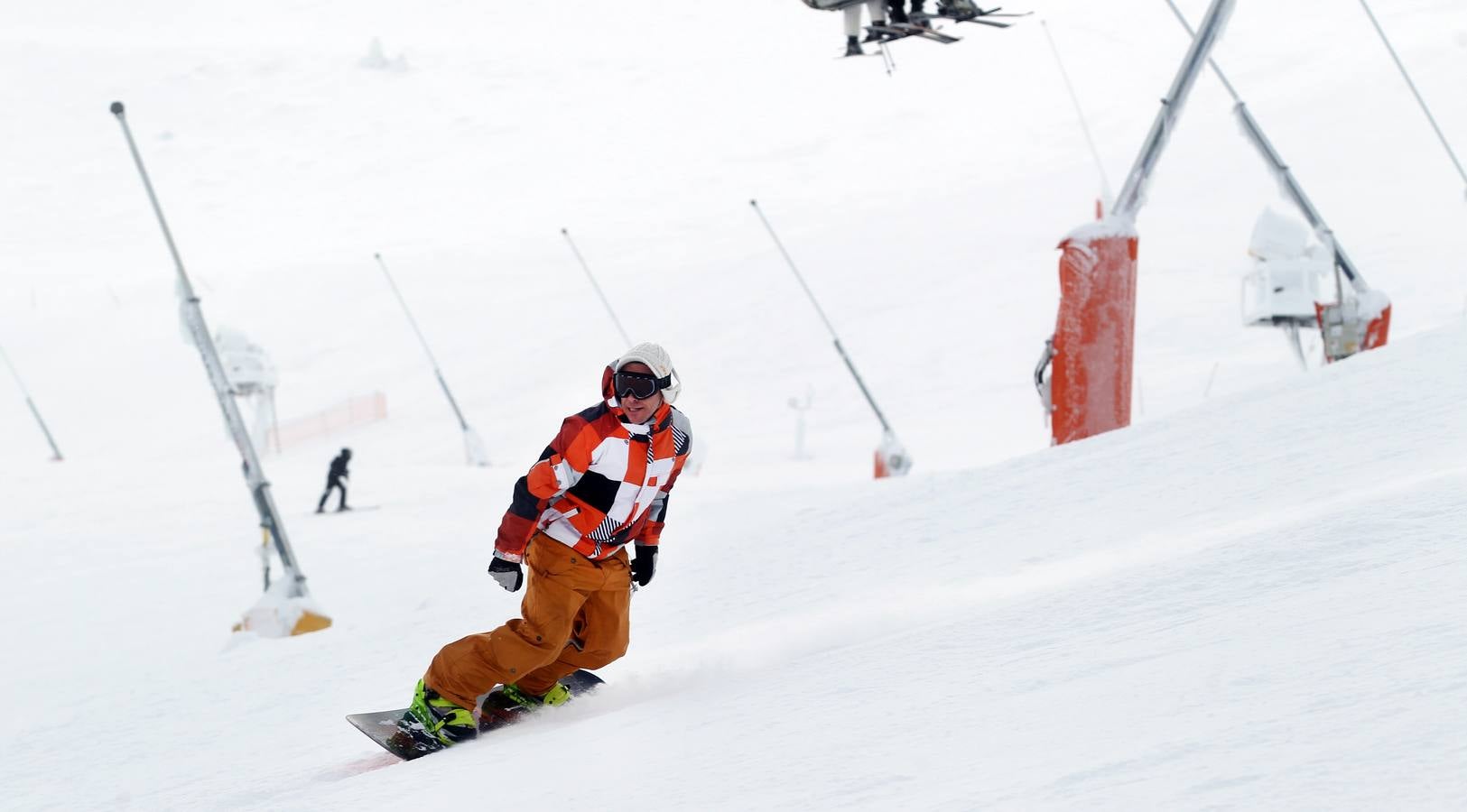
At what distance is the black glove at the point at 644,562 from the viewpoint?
16.0 ft

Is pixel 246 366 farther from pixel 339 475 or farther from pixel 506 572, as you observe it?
pixel 506 572

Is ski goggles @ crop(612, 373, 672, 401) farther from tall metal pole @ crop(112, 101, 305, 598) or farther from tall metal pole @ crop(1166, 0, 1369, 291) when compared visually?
tall metal pole @ crop(1166, 0, 1369, 291)

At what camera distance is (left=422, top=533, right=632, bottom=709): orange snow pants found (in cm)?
465

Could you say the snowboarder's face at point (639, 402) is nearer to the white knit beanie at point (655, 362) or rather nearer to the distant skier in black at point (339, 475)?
the white knit beanie at point (655, 362)

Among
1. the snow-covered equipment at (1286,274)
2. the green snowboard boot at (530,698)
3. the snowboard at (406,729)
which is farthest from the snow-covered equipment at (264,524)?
the snow-covered equipment at (1286,274)

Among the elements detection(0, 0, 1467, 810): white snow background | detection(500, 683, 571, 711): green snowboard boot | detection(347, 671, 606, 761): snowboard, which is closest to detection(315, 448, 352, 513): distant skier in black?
detection(0, 0, 1467, 810): white snow background

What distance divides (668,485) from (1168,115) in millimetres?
8956

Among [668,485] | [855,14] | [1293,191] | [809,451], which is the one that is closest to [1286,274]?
[1293,191]

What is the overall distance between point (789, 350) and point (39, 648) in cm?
2521

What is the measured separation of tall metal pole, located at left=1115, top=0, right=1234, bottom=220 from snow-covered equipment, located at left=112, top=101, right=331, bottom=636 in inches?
306

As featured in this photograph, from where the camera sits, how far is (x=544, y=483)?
4508mm

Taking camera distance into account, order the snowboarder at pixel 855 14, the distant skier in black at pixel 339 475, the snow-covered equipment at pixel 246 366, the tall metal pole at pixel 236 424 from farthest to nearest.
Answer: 1. the snow-covered equipment at pixel 246 366
2. the distant skier in black at pixel 339 475
3. the snowboarder at pixel 855 14
4. the tall metal pole at pixel 236 424

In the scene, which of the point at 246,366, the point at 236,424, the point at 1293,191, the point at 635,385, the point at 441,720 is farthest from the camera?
the point at 246,366

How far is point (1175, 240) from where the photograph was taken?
1405 inches
